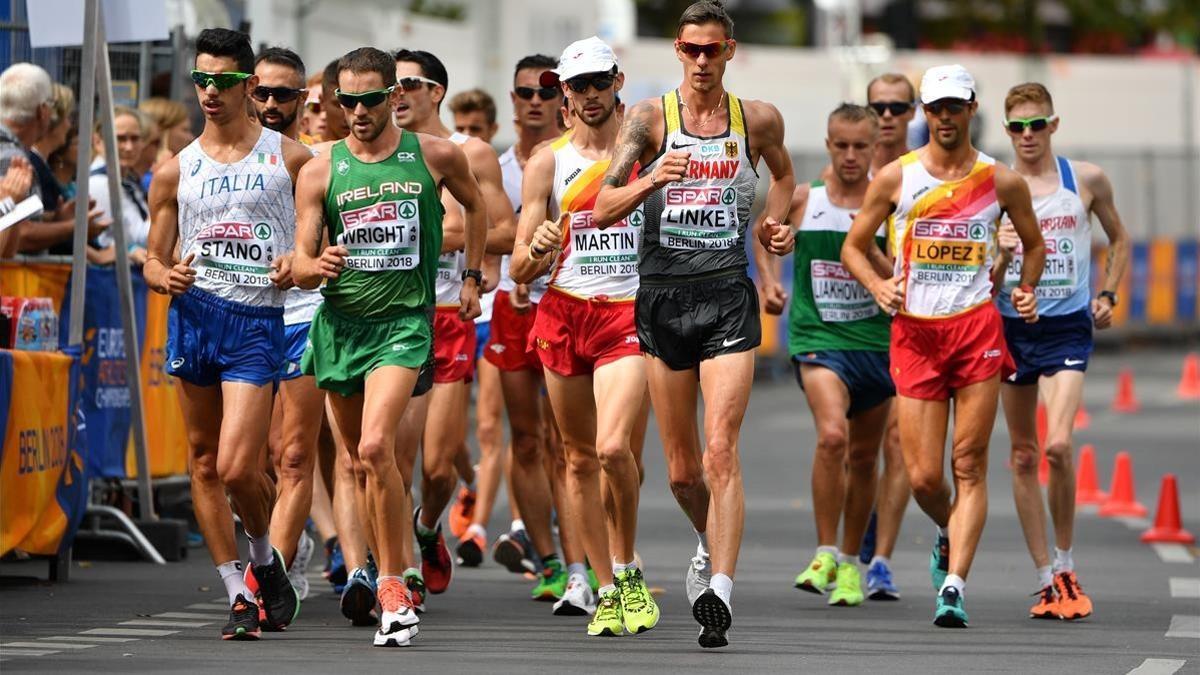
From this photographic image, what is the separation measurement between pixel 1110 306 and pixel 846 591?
1942mm

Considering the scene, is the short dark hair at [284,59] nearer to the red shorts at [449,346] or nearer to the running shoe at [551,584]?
the red shorts at [449,346]

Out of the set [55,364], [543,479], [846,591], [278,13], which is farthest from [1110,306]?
[278,13]

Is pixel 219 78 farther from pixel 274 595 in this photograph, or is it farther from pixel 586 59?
pixel 274 595

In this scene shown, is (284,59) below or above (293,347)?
above

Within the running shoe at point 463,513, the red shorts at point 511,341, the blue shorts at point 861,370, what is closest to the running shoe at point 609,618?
the red shorts at point 511,341

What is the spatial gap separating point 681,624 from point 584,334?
1331mm

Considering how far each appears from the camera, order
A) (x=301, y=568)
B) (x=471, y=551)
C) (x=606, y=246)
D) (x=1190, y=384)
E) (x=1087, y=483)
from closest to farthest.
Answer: (x=606, y=246) < (x=301, y=568) < (x=471, y=551) < (x=1087, y=483) < (x=1190, y=384)

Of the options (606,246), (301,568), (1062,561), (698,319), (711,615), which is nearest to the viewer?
(711,615)

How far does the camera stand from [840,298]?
12492 millimetres

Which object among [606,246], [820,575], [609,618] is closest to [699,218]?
[606,246]

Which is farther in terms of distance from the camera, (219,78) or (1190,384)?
(1190,384)

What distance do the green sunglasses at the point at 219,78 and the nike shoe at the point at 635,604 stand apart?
8.16 feet

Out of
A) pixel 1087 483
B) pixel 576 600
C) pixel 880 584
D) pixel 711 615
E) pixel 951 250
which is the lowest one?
pixel 1087 483

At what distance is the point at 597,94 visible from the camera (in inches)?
417
